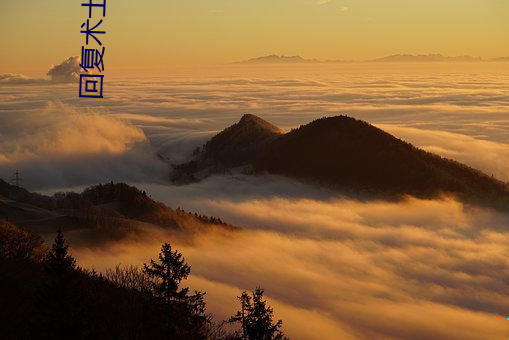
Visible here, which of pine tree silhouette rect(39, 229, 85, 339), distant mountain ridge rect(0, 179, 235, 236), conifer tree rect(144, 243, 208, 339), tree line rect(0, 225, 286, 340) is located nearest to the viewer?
pine tree silhouette rect(39, 229, 85, 339)

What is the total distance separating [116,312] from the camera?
5900 centimetres

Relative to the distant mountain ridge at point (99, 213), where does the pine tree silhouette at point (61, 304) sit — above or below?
below

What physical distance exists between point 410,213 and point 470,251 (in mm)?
35439

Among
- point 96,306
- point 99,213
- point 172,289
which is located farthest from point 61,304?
point 99,213

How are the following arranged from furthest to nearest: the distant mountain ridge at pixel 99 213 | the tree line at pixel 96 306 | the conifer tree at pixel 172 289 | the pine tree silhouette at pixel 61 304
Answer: the distant mountain ridge at pixel 99 213
the conifer tree at pixel 172 289
the tree line at pixel 96 306
the pine tree silhouette at pixel 61 304

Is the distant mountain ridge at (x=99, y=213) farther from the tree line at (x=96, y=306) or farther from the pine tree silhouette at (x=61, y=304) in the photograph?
the pine tree silhouette at (x=61, y=304)

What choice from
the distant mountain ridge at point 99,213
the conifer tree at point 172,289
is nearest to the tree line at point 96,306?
the conifer tree at point 172,289

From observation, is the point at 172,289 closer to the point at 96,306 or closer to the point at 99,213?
the point at 96,306

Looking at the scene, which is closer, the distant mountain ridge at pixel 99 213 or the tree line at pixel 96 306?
the tree line at pixel 96 306

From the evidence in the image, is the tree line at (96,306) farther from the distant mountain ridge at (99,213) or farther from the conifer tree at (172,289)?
the distant mountain ridge at (99,213)

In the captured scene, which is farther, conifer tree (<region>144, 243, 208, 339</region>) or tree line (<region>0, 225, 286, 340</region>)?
conifer tree (<region>144, 243, 208, 339</region>)

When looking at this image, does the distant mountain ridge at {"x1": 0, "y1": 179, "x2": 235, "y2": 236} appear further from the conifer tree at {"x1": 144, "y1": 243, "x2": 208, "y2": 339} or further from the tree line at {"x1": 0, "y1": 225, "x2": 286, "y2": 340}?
the conifer tree at {"x1": 144, "y1": 243, "x2": 208, "y2": 339}

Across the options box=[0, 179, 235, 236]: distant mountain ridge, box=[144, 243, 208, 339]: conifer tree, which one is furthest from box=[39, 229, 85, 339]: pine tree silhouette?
box=[0, 179, 235, 236]: distant mountain ridge

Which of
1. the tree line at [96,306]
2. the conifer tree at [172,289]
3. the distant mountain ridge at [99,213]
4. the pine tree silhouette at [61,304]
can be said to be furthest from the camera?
the distant mountain ridge at [99,213]
